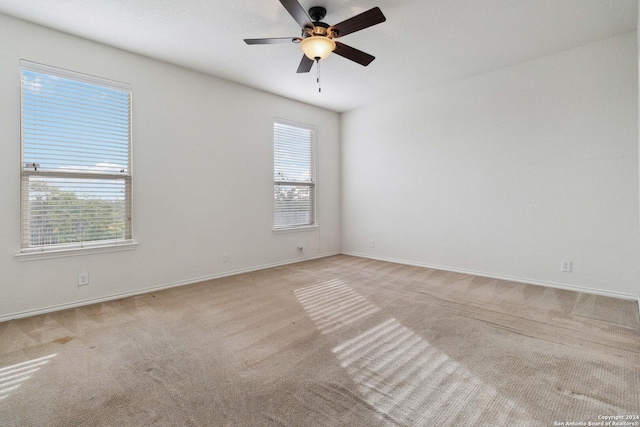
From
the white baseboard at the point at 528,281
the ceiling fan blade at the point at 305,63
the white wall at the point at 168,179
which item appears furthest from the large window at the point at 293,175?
the ceiling fan blade at the point at 305,63

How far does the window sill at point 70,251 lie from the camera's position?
2.80m

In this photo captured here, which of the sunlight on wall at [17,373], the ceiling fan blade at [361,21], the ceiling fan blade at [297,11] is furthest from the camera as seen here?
the ceiling fan blade at [361,21]

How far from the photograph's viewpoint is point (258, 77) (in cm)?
407

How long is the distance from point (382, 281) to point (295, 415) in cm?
260

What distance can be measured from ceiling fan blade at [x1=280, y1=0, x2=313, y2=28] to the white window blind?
2.26 metres

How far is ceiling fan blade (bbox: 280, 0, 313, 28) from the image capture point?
2.08 m

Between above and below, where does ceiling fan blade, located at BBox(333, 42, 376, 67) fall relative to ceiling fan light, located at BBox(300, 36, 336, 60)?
above

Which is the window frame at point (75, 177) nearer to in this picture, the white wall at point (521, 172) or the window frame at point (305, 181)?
the window frame at point (305, 181)

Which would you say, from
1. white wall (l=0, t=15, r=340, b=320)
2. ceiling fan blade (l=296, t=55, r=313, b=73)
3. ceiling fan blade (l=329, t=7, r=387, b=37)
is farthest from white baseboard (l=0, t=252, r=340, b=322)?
ceiling fan blade (l=329, t=7, r=387, b=37)

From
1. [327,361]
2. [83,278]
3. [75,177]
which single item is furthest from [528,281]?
[75,177]

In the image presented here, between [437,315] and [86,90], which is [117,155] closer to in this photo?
[86,90]

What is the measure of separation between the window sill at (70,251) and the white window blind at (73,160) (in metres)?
0.05

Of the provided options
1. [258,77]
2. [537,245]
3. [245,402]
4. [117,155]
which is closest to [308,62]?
[258,77]

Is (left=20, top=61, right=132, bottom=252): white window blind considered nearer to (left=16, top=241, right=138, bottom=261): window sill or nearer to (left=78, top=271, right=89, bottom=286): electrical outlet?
(left=16, top=241, right=138, bottom=261): window sill
